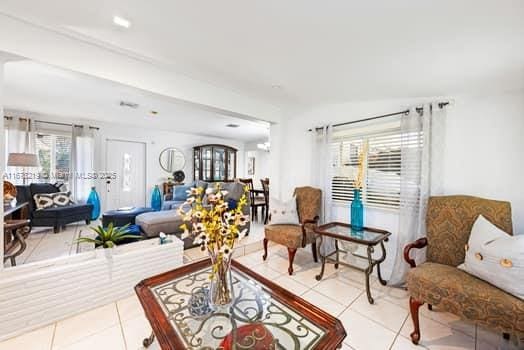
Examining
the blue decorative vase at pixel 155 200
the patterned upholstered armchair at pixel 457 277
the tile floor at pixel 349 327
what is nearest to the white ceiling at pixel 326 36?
the patterned upholstered armchair at pixel 457 277

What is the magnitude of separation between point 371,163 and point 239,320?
2275mm

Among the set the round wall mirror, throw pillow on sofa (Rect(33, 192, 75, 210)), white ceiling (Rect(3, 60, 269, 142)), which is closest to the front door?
the round wall mirror

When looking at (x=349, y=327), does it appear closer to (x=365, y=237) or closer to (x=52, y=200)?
(x=365, y=237)

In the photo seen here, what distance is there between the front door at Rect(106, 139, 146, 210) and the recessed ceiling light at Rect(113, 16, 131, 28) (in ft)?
14.1

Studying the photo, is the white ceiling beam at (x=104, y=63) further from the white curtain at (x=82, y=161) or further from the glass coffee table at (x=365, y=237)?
the white curtain at (x=82, y=161)

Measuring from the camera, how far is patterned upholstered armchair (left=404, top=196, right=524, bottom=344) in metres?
1.19

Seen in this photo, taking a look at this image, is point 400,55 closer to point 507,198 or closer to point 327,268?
point 507,198

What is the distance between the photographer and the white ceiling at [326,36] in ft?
3.72

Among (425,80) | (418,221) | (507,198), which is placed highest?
(425,80)

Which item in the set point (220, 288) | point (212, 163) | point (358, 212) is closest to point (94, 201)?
point (212, 163)

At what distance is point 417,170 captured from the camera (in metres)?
2.12

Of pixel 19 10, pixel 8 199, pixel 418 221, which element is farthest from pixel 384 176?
pixel 8 199

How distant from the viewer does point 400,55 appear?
4.91 ft

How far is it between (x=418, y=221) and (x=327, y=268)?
1.18m
